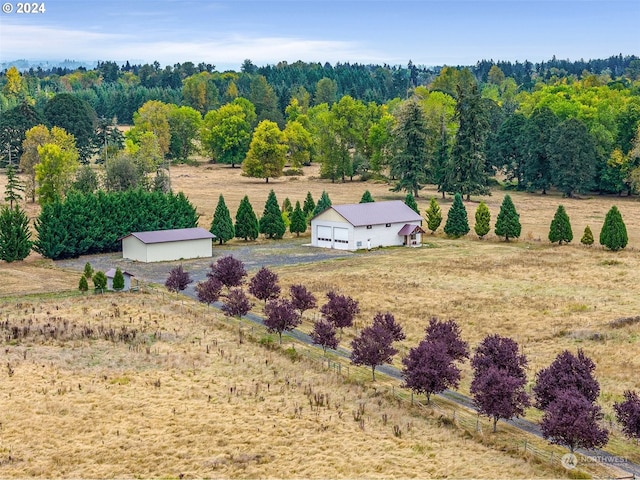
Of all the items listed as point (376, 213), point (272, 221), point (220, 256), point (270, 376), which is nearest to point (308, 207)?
point (272, 221)

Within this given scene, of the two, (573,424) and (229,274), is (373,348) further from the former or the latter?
(229,274)

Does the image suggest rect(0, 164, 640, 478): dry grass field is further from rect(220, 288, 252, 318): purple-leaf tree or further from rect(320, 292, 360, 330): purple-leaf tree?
rect(320, 292, 360, 330): purple-leaf tree

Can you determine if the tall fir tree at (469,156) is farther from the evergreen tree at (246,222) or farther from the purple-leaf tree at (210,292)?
the purple-leaf tree at (210,292)

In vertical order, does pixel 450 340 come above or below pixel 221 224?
below

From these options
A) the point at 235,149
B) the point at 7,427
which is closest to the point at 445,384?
the point at 7,427

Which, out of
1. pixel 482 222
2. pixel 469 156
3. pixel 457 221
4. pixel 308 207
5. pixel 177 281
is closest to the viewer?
pixel 177 281

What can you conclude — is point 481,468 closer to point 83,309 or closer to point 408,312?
point 408,312

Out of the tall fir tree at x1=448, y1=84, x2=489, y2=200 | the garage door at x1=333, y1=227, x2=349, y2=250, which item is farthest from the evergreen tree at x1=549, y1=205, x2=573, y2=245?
the tall fir tree at x1=448, y1=84, x2=489, y2=200
